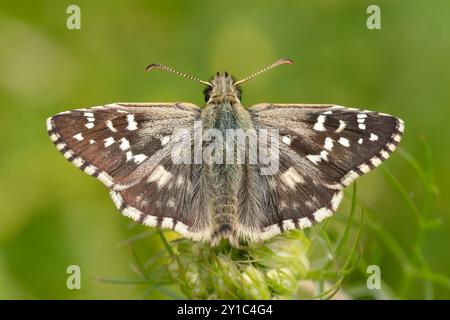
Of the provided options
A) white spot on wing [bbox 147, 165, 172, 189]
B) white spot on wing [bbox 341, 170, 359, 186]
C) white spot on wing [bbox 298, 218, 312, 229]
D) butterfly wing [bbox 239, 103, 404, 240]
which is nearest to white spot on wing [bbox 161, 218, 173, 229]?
white spot on wing [bbox 147, 165, 172, 189]

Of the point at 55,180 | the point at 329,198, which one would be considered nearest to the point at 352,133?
the point at 329,198

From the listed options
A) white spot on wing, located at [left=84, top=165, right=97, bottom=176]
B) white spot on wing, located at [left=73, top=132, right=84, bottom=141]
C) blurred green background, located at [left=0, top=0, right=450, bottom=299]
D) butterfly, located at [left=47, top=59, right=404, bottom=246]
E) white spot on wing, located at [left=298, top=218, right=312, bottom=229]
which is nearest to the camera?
white spot on wing, located at [left=298, top=218, right=312, bottom=229]

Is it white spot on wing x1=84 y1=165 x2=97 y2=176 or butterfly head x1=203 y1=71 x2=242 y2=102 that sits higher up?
butterfly head x1=203 y1=71 x2=242 y2=102

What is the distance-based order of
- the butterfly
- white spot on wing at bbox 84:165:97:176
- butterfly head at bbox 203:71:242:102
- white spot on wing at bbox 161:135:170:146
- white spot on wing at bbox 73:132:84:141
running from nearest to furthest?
the butterfly → white spot on wing at bbox 84:165:97:176 → white spot on wing at bbox 73:132:84:141 → white spot on wing at bbox 161:135:170:146 → butterfly head at bbox 203:71:242:102

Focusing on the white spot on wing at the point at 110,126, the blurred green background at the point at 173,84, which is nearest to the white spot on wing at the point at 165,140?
the white spot on wing at the point at 110,126

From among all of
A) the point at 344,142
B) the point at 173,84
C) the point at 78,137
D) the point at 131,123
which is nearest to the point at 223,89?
the point at 131,123

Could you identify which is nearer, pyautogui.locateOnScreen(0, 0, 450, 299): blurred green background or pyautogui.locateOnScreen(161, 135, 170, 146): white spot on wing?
pyautogui.locateOnScreen(161, 135, 170, 146): white spot on wing

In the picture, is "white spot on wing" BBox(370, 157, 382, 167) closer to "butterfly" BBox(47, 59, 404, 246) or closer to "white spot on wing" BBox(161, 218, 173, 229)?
"butterfly" BBox(47, 59, 404, 246)

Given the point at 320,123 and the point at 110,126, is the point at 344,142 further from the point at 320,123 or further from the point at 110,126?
the point at 110,126
